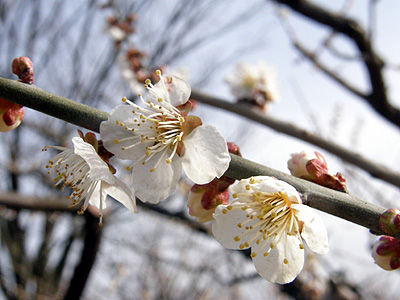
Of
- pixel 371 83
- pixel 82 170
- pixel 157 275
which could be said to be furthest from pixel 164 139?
pixel 157 275

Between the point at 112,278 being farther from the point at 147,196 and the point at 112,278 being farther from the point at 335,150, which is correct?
the point at 147,196

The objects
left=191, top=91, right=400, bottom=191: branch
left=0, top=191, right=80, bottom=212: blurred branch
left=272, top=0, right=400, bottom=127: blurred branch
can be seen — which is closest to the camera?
left=191, top=91, right=400, bottom=191: branch

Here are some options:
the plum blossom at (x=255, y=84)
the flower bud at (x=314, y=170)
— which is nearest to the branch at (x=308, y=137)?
the plum blossom at (x=255, y=84)

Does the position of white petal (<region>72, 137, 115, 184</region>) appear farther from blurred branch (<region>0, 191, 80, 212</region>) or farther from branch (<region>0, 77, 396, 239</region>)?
blurred branch (<region>0, 191, 80, 212</region>)

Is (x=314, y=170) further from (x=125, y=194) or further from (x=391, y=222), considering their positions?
(x=125, y=194)

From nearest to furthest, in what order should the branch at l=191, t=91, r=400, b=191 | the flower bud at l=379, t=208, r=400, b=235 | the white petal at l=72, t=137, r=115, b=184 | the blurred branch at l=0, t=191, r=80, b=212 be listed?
the flower bud at l=379, t=208, r=400, b=235 → the white petal at l=72, t=137, r=115, b=184 → the branch at l=191, t=91, r=400, b=191 → the blurred branch at l=0, t=191, r=80, b=212

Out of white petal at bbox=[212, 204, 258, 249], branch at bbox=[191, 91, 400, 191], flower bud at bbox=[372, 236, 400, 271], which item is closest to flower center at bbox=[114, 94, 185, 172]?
white petal at bbox=[212, 204, 258, 249]

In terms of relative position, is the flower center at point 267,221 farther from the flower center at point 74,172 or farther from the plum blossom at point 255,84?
the plum blossom at point 255,84
